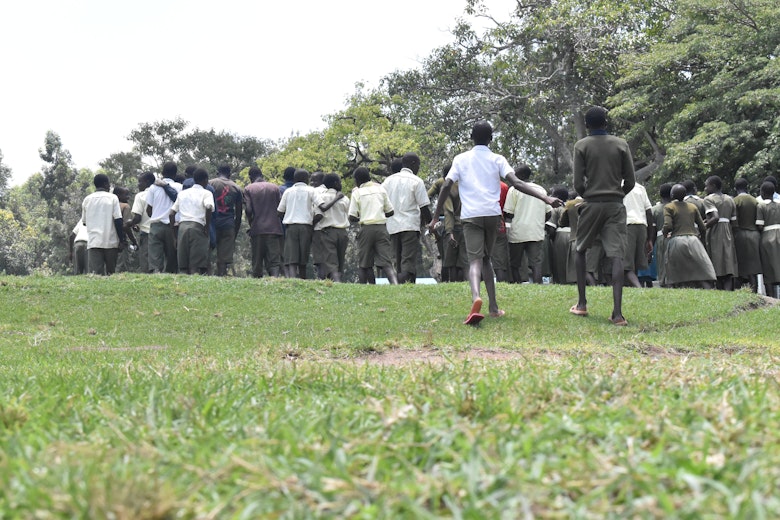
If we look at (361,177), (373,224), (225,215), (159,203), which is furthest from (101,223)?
(373,224)

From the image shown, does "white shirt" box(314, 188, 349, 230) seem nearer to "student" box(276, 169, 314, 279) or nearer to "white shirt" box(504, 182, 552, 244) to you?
"student" box(276, 169, 314, 279)

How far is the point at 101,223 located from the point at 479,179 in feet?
27.7

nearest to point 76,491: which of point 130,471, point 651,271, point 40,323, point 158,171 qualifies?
point 130,471

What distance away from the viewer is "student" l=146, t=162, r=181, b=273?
16.6m

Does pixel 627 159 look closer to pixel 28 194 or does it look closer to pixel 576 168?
pixel 576 168

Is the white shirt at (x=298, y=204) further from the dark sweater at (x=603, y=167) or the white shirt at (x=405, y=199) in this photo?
the dark sweater at (x=603, y=167)

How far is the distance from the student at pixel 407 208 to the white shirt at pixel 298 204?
1.54 metres

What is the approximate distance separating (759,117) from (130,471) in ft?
77.3

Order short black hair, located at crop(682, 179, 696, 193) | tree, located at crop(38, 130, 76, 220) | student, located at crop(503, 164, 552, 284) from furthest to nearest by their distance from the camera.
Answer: tree, located at crop(38, 130, 76, 220) → short black hair, located at crop(682, 179, 696, 193) → student, located at crop(503, 164, 552, 284)

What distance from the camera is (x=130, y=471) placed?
96.7 inches

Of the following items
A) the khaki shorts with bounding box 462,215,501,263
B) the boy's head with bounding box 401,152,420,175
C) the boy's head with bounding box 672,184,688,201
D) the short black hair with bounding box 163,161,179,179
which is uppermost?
the short black hair with bounding box 163,161,179,179

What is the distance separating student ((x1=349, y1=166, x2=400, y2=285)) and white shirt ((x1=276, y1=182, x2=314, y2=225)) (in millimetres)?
1219

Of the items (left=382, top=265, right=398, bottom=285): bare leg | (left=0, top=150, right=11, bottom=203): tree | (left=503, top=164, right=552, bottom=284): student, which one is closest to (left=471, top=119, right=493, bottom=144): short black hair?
(left=382, top=265, right=398, bottom=285): bare leg

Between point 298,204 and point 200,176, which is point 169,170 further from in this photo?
point 298,204
